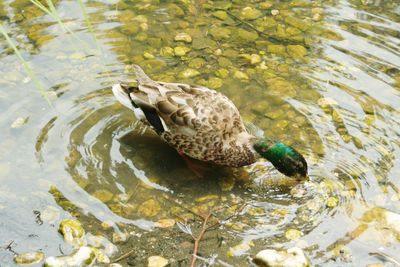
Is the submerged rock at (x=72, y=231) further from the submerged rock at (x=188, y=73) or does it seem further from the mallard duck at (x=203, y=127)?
the submerged rock at (x=188, y=73)

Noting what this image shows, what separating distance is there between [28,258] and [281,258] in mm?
1430

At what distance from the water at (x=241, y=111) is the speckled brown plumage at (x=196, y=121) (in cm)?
18

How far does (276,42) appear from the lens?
5535 mm

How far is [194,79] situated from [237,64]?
0.45 metres

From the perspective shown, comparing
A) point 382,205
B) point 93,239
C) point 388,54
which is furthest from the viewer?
point 388,54

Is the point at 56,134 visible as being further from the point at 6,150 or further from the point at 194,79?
the point at 194,79

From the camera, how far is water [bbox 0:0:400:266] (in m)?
3.75

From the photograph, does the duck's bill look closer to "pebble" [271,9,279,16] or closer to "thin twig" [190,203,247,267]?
"thin twig" [190,203,247,267]

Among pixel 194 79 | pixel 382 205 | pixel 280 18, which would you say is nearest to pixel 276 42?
pixel 280 18

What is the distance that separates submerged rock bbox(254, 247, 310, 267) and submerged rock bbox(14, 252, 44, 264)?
124 cm

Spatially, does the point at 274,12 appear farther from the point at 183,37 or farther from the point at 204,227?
the point at 204,227

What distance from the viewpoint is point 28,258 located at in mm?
3498

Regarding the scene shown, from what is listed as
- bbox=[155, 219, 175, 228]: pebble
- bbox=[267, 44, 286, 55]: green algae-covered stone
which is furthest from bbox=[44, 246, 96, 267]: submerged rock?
bbox=[267, 44, 286, 55]: green algae-covered stone

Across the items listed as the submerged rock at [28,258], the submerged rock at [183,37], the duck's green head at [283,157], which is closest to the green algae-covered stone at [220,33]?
the submerged rock at [183,37]
